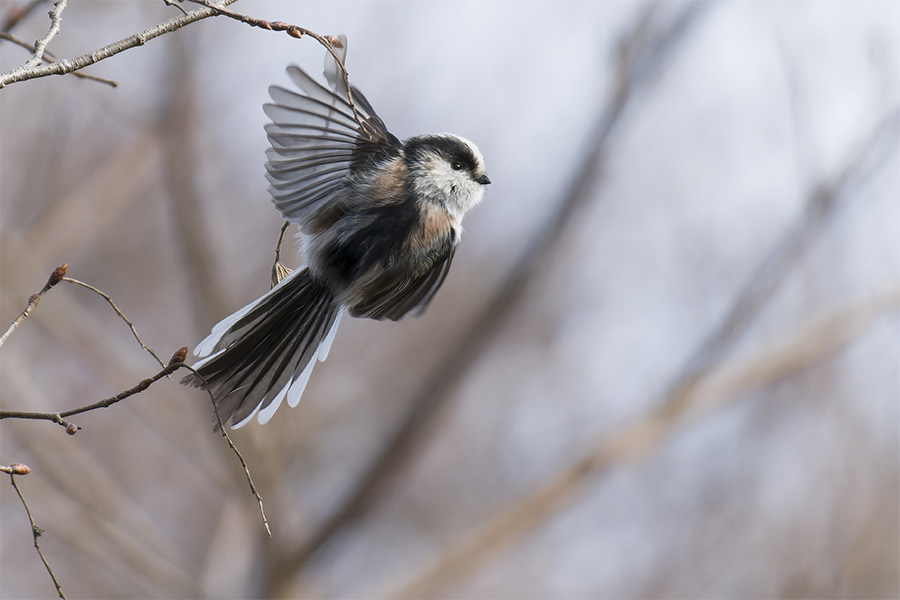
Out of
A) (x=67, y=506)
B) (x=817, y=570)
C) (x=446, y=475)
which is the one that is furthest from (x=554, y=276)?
(x=67, y=506)

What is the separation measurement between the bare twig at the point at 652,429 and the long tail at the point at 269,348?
2656mm

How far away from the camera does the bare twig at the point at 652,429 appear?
392 centimetres

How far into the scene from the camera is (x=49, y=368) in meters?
5.34

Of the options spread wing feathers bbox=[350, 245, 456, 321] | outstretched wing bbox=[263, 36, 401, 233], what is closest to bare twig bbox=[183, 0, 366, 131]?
outstretched wing bbox=[263, 36, 401, 233]

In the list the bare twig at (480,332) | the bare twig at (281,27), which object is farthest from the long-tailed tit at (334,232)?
the bare twig at (480,332)

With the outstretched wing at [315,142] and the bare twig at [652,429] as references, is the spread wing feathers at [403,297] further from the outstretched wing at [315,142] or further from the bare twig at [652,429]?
the bare twig at [652,429]

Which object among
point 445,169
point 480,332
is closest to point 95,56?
point 445,169

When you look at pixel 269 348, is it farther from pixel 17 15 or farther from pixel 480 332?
pixel 480 332

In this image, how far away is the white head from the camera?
1567 millimetres

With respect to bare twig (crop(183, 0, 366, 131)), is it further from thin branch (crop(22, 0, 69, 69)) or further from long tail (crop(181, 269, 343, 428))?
long tail (crop(181, 269, 343, 428))

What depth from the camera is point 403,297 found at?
1656 mm

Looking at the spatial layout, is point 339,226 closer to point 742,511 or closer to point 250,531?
point 250,531

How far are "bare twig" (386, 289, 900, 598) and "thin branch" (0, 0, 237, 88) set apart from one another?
11.6 feet

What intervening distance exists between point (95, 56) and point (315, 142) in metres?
0.59
